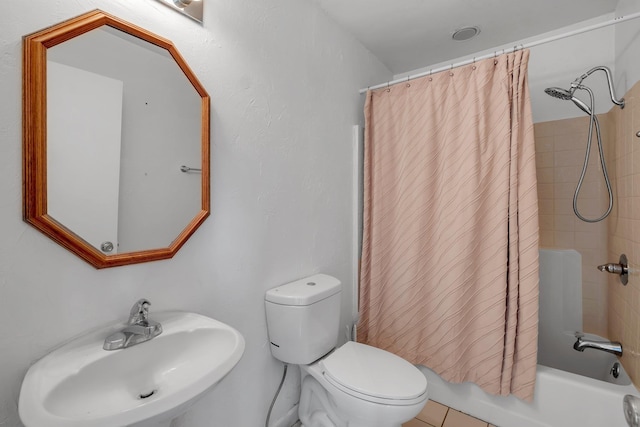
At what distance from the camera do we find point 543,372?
144 centimetres

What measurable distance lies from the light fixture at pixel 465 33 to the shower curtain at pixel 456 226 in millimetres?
460

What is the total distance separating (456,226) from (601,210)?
0.99 m

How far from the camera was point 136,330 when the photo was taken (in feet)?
2.75

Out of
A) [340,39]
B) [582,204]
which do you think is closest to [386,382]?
[582,204]

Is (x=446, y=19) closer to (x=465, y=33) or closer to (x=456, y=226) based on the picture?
(x=465, y=33)

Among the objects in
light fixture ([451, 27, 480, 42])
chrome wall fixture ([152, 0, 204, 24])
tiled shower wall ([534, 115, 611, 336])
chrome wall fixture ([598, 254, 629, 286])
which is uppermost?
light fixture ([451, 27, 480, 42])

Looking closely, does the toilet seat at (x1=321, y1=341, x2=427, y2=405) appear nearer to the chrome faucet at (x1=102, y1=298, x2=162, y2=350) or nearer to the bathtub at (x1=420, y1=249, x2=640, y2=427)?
the bathtub at (x1=420, y1=249, x2=640, y2=427)

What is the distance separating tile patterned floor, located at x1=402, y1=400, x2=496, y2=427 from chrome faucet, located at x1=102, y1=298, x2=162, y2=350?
55.4 inches

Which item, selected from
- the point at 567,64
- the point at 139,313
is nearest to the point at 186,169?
the point at 139,313

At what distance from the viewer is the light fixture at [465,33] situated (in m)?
1.84

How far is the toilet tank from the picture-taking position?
130cm

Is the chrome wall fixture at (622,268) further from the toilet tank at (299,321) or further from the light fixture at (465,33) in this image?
the light fixture at (465,33)

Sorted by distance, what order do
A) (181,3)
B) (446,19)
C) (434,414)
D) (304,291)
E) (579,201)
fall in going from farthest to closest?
(579,201), (446,19), (434,414), (304,291), (181,3)

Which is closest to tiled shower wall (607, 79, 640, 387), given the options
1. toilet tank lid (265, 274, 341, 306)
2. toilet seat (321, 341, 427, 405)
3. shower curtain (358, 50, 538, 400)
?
shower curtain (358, 50, 538, 400)
